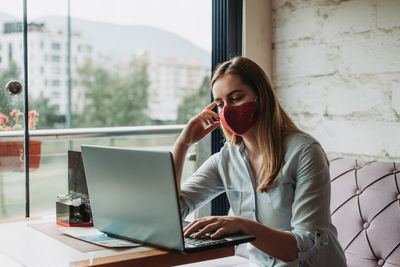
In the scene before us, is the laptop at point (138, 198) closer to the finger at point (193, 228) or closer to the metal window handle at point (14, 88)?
the finger at point (193, 228)

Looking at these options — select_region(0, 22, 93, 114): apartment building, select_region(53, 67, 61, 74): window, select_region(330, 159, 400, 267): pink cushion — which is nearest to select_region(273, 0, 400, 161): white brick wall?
select_region(330, 159, 400, 267): pink cushion

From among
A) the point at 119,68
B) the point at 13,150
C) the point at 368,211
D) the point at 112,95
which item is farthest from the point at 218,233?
the point at 112,95

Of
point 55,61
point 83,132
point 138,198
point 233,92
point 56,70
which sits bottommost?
point 138,198

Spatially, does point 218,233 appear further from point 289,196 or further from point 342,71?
point 342,71

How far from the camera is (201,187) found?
171 cm

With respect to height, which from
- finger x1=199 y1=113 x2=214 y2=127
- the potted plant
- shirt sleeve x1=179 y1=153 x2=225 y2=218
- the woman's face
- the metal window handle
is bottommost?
shirt sleeve x1=179 y1=153 x2=225 y2=218

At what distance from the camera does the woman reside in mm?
1379

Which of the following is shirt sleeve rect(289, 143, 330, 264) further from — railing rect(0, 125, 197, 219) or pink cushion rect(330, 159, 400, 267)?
railing rect(0, 125, 197, 219)

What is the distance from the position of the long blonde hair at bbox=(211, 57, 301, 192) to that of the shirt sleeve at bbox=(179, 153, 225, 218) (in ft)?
0.72

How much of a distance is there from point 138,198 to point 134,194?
0.06 ft

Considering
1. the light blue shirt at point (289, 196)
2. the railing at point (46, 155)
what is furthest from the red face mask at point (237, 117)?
the railing at point (46, 155)

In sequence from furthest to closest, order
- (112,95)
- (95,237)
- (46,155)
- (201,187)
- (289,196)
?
(112,95) < (46,155) < (201,187) < (289,196) < (95,237)

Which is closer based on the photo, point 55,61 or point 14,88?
point 14,88

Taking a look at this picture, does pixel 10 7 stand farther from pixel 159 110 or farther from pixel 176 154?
pixel 159 110
